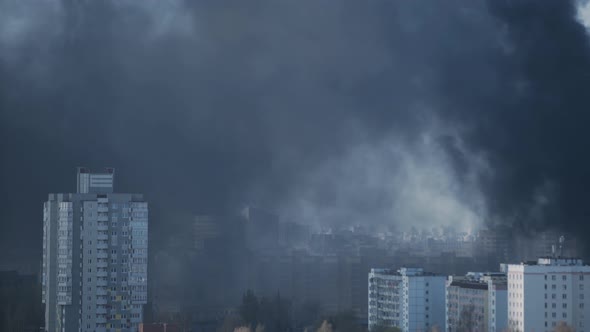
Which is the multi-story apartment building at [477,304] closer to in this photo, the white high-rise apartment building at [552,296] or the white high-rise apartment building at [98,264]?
the white high-rise apartment building at [552,296]

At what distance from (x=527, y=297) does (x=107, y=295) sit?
10262 millimetres

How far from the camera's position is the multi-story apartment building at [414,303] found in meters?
35.6

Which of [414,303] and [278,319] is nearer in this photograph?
[414,303]

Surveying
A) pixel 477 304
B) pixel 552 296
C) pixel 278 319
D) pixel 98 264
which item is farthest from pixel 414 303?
pixel 98 264

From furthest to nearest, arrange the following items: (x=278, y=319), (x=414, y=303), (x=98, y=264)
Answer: (x=278, y=319)
(x=414, y=303)
(x=98, y=264)

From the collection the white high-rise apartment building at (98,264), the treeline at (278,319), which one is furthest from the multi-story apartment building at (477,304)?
the white high-rise apartment building at (98,264)

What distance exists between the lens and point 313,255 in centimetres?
4738

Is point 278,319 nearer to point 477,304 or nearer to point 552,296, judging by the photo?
point 477,304

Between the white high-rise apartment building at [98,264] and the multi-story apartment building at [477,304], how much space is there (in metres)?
7.28

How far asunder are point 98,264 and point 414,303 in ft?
24.9

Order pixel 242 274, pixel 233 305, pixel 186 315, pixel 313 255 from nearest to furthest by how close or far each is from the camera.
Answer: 1. pixel 186 315
2. pixel 233 305
3. pixel 242 274
4. pixel 313 255

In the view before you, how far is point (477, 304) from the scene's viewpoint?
33.1 meters

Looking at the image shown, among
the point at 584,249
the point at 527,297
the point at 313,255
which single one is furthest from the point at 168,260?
the point at 527,297

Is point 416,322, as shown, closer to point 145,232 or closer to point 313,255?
point 145,232
